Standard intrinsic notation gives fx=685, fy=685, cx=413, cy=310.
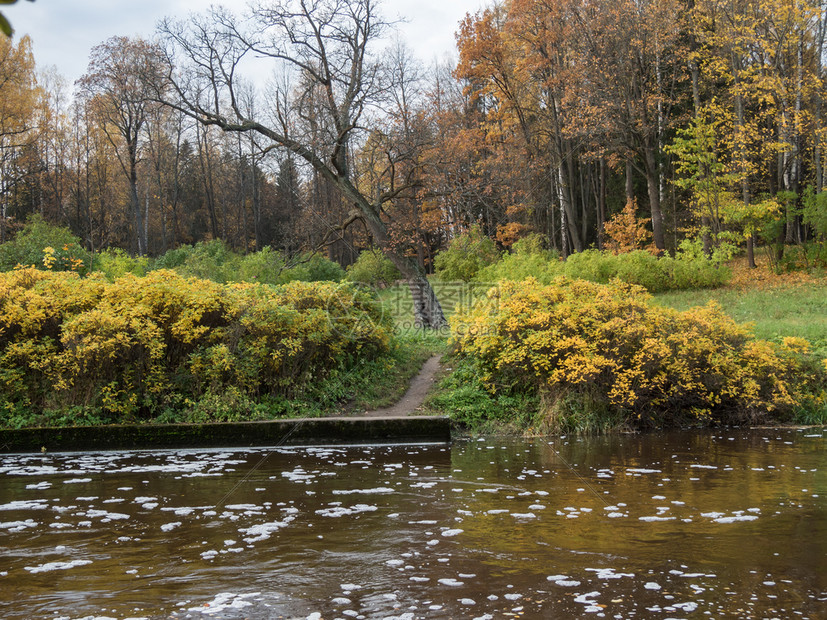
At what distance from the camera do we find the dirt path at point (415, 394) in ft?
35.9

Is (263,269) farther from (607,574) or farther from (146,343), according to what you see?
(607,574)

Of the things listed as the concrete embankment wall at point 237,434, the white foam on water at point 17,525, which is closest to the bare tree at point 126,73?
the concrete embankment wall at point 237,434

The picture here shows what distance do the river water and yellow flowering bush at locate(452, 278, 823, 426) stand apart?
148 centimetres

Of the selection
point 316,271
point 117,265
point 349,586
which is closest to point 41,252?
point 117,265

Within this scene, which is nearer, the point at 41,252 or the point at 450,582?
the point at 450,582

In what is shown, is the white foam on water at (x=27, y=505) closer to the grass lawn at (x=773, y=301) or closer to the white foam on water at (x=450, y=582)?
the white foam on water at (x=450, y=582)

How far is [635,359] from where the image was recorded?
10.5 m

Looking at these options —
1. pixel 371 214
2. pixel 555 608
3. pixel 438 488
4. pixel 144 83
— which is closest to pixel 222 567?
pixel 555 608

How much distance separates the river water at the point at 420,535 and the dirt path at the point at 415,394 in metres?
1.65

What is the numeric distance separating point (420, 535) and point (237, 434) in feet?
16.4

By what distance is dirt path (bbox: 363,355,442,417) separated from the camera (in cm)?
1095

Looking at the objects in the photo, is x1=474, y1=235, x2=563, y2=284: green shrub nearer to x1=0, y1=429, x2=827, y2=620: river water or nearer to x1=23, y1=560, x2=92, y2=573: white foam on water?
x1=0, y1=429, x2=827, y2=620: river water

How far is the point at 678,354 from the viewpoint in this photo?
10.8 meters

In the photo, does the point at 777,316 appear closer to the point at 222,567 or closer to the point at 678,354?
the point at 678,354
